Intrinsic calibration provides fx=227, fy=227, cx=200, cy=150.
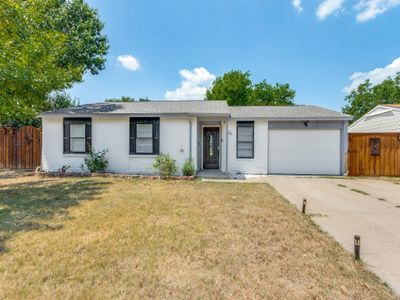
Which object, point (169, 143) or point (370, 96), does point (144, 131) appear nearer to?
point (169, 143)

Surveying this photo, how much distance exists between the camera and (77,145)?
10617mm

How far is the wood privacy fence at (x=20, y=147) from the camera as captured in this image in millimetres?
11633

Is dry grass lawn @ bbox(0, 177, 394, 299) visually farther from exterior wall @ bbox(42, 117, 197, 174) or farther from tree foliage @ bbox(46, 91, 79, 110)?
tree foliage @ bbox(46, 91, 79, 110)

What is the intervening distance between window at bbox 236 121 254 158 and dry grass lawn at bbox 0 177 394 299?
5.06 meters

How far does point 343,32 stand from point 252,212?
51.1 feet

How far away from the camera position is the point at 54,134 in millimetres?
10680

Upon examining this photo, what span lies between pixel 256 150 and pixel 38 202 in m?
8.57

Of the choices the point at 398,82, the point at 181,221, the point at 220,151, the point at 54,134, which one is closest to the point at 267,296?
the point at 181,221

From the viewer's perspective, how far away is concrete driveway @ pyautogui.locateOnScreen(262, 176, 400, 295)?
321cm

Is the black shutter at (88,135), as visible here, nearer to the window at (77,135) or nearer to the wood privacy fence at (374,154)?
the window at (77,135)

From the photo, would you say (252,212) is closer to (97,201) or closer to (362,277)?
(362,277)

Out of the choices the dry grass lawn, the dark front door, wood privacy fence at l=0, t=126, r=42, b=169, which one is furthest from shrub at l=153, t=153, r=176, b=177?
wood privacy fence at l=0, t=126, r=42, b=169

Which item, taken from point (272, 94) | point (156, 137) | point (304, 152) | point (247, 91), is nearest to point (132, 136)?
point (156, 137)

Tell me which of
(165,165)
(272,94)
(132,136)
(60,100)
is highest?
(272,94)
